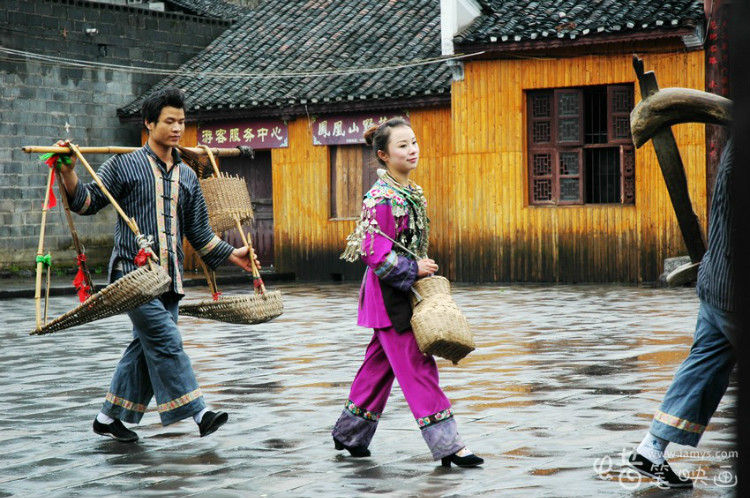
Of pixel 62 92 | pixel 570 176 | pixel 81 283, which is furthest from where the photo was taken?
pixel 62 92

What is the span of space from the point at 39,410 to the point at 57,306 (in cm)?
898

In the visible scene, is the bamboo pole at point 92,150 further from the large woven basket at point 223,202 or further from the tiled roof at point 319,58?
the tiled roof at point 319,58

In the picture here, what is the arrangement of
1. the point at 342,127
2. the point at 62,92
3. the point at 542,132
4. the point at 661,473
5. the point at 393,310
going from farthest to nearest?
the point at 62,92
the point at 342,127
the point at 542,132
the point at 393,310
the point at 661,473

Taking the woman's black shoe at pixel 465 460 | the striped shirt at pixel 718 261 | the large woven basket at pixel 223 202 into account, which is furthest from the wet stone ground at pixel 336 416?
the large woven basket at pixel 223 202

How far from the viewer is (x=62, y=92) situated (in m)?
21.7

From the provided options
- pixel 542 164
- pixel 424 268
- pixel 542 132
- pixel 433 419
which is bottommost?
pixel 433 419

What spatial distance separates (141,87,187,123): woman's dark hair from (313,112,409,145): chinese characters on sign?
1455 cm

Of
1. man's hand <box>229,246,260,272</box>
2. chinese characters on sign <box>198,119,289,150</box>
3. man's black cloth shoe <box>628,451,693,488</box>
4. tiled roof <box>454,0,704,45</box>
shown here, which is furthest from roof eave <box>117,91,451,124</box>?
man's black cloth shoe <box>628,451,693,488</box>

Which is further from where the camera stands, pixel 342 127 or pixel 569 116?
pixel 342 127

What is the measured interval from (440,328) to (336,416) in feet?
5.50

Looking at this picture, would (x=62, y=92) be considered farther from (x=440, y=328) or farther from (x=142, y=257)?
(x=440, y=328)

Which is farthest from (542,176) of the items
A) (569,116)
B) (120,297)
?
(120,297)

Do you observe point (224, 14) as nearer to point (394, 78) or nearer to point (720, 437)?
point (394, 78)

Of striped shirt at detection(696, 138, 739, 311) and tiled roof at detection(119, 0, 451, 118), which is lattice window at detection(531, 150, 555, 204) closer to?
tiled roof at detection(119, 0, 451, 118)
